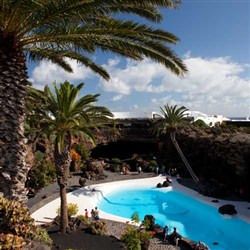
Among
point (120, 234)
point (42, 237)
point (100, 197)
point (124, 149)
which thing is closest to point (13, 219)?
point (42, 237)

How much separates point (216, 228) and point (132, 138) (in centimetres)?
2172

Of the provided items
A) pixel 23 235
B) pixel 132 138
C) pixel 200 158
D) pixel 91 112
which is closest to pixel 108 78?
pixel 91 112

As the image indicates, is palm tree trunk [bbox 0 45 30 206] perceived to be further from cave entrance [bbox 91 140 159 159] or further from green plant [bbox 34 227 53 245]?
cave entrance [bbox 91 140 159 159]

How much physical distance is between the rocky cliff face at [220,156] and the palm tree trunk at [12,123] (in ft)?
Result: 61.9

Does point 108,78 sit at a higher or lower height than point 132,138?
higher

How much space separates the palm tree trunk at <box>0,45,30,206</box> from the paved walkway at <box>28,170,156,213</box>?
10920 mm

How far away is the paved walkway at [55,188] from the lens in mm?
18319

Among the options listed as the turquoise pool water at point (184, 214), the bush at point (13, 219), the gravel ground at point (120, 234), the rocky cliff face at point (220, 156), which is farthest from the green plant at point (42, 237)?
the rocky cliff face at point (220, 156)

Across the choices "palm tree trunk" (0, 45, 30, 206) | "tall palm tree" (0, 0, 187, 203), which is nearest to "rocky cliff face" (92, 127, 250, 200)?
"tall palm tree" (0, 0, 187, 203)

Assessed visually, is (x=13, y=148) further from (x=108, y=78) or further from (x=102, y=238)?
(x=102, y=238)

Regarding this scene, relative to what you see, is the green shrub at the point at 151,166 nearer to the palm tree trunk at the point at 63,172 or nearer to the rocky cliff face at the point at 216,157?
the rocky cliff face at the point at 216,157

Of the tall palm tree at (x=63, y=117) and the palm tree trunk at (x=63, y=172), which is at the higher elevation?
the tall palm tree at (x=63, y=117)

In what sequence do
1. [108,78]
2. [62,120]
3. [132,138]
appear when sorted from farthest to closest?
[132,138], [62,120], [108,78]

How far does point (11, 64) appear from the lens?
23.9 ft
